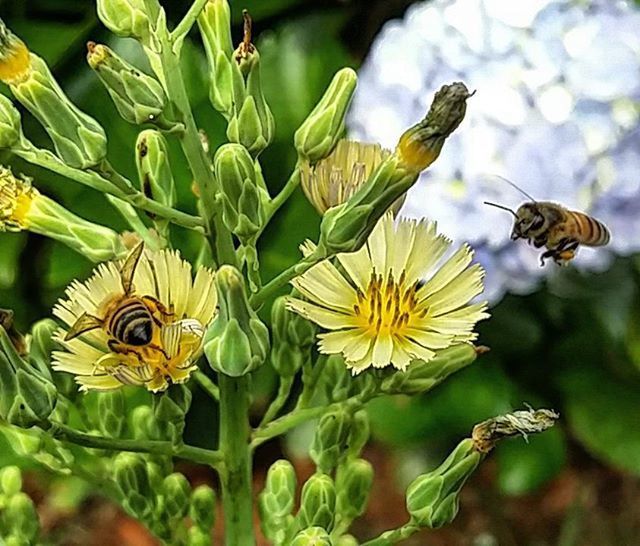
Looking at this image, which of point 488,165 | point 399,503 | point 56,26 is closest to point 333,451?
point 488,165

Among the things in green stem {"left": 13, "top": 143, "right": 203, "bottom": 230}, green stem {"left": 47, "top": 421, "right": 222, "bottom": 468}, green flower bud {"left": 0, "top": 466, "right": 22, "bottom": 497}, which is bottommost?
green flower bud {"left": 0, "top": 466, "right": 22, "bottom": 497}

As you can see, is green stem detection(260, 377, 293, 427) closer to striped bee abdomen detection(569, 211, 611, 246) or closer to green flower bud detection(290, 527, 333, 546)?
green flower bud detection(290, 527, 333, 546)

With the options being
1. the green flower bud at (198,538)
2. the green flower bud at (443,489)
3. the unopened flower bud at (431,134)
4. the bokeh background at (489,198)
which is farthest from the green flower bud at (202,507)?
the bokeh background at (489,198)

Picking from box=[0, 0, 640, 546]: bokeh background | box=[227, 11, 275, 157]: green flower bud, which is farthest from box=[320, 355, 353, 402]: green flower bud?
box=[0, 0, 640, 546]: bokeh background

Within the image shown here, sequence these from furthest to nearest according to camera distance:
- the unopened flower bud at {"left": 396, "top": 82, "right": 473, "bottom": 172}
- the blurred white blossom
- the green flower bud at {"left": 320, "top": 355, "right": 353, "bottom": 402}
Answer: the blurred white blossom < the green flower bud at {"left": 320, "top": 355, "right": 353, "bottom": 402} < the unopened flower bud at {"left": 396, "top": 82, "right": 473, "bottom": 172}

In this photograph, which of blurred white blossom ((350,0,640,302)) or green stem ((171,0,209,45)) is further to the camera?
blurred white blossom ((350,0,640,302))

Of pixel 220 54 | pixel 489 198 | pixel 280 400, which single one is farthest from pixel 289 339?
pixel 489 198

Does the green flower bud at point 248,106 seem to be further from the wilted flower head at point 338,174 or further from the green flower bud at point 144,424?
the green flower bud at point 144,424

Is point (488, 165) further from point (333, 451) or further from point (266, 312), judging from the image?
point (333, 451)
